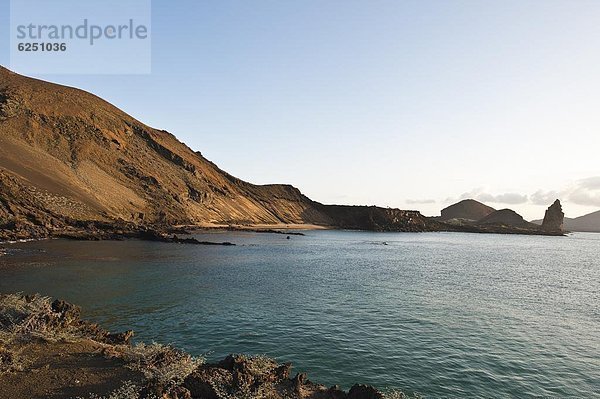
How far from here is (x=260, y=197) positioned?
182750mm

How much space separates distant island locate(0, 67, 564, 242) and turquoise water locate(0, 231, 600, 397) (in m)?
22.7

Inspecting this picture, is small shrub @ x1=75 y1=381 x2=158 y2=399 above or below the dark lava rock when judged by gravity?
above

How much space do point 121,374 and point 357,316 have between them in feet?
58.3

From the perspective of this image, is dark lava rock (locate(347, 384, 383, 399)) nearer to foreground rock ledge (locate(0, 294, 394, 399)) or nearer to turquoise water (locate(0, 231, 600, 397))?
foreground rock ledge (locate(0, 294, 394, 399))

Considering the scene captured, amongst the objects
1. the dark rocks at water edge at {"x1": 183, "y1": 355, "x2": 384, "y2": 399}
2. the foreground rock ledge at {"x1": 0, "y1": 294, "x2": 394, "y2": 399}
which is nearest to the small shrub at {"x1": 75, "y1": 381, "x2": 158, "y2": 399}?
the foreground rock ledge at {"x1": 0, "y1": 294, "x2": 394, "y2": 399}

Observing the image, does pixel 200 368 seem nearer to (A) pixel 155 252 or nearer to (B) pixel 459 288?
(B) pixel 459 288

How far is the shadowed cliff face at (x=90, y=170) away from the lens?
74000 mm

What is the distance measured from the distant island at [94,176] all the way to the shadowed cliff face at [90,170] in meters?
0.27

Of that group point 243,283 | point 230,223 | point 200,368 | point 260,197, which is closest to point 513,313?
point 243,283

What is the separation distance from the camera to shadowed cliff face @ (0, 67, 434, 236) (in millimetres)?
74000

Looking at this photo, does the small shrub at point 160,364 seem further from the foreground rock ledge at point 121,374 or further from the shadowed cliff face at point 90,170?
the shadowed cliff face at point 90,170

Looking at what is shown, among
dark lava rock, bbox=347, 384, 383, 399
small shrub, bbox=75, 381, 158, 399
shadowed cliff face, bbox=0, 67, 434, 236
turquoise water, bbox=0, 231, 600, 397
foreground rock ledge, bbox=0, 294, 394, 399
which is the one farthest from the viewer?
shadowed cliff face, bbox=0, 67, 434, 236

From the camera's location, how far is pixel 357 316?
26688mm

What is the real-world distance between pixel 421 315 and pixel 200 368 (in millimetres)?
19836
